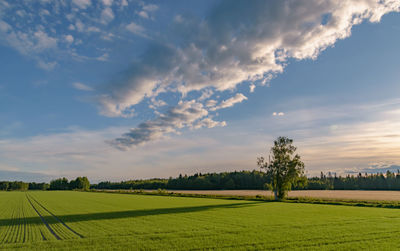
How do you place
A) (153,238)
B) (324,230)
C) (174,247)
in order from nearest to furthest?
1. (174,247)
2. (153,238)
3. (324,230)

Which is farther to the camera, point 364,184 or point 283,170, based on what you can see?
point 364,184

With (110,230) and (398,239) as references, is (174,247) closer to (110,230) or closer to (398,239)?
(110,230)

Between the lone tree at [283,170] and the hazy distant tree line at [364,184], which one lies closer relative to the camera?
the lone tree at [283,170]

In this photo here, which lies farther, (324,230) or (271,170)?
(271,170)

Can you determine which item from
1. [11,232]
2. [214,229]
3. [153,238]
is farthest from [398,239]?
[11,232]

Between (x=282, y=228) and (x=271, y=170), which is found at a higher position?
(x=271, y=170)

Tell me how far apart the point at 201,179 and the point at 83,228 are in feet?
474

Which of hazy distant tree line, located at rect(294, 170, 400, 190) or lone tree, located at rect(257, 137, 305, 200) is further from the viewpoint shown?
hazy distant tree line, located at rect(294, 170, 400, 190)

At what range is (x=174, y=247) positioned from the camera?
51.1ft

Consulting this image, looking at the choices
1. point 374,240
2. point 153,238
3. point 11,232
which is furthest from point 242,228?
point 11,232

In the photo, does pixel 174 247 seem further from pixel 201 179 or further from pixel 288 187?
pixel 201 179

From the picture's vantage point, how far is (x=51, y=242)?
1747 centimetres

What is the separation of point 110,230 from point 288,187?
52.1 meters

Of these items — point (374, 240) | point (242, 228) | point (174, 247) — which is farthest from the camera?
point (242, 228)
